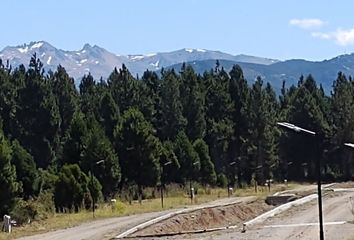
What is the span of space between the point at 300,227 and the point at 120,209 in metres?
19.4

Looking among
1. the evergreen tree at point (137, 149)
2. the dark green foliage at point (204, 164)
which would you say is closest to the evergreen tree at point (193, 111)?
the dark green foliage at point (204, 164)

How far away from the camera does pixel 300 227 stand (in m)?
34.6

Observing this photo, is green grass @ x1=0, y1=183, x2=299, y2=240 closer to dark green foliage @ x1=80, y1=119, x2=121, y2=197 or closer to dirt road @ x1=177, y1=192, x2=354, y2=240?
dark green foliage @ x1=80, y1=119, x2=121, y2=197

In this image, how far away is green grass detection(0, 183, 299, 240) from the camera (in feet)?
134

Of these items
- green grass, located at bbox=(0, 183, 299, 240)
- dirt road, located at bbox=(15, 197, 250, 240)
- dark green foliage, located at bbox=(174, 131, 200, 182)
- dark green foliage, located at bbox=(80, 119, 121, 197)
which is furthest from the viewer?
dark green foliage, located at bbox=(174, 131, 200, 182)

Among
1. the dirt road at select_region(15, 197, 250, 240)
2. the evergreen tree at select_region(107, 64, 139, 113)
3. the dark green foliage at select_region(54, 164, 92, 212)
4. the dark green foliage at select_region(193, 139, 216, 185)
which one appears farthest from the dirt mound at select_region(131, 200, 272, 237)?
the evergreen tree at select_region(107, 64, 139, 113)

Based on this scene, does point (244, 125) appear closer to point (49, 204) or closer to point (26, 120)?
point (26, 120)

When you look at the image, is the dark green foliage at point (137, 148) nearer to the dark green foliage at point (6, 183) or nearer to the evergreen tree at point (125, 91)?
the evergreen tree at point (125, 91)

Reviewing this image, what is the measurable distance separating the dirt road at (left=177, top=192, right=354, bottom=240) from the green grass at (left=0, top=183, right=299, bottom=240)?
32.2ft

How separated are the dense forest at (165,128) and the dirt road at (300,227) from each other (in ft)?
49.9

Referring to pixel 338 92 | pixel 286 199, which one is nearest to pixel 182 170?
pixel 286 199

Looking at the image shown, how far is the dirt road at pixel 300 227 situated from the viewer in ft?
Answer: 102

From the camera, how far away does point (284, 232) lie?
32.7 m

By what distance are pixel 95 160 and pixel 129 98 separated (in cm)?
2506
